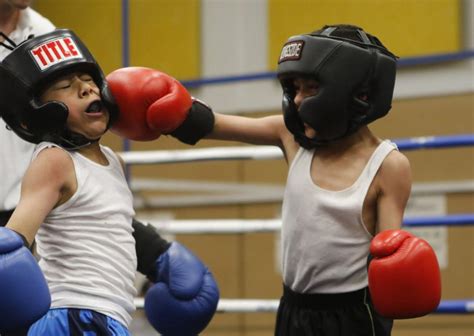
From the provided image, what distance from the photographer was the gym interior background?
145 inches

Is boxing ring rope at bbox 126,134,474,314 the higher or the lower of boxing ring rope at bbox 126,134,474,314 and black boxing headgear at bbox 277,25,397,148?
the lower

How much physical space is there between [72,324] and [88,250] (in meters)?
0.14

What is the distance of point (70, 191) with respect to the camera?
1.68 m

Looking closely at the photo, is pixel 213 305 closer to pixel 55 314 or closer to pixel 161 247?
pixel 161 247

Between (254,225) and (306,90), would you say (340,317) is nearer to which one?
(306,90)

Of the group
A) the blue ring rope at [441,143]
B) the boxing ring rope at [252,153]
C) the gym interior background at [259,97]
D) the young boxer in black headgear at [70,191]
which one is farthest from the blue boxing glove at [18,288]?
the gym interior background at [259,97]

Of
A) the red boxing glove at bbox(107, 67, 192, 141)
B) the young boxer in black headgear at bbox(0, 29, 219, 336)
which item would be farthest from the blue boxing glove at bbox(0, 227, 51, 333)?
the red boxing glove at bbox(107, 67, 192, 141)

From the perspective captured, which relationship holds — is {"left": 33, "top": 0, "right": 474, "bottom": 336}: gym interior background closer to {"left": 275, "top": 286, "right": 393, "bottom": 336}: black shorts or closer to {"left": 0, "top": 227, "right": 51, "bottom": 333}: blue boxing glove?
{"left": 275, "top": 286, "right": 393, "bottom": 336}: black shorts

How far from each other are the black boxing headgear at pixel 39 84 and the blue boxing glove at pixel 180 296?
406 millimetres

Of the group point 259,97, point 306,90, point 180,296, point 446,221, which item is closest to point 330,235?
point 306,90

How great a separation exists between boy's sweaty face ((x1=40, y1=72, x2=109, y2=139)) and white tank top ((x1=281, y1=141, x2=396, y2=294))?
439mm

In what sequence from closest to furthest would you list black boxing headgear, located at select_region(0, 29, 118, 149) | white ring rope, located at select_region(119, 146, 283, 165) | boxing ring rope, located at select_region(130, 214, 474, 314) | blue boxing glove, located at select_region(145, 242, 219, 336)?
1. black boxing headgear, located at select_region(0, 29, 118, 149)
2. blue boxing glove, located at select_region(145, 242, 219, 336)
3. boxing ring rope, located at select_region(130, 214, 474, 314)
4. white ring rope, located at select_region(119, 146, 283, 165)

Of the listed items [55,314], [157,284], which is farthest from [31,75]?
[157,284]

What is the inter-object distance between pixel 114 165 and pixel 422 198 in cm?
226
